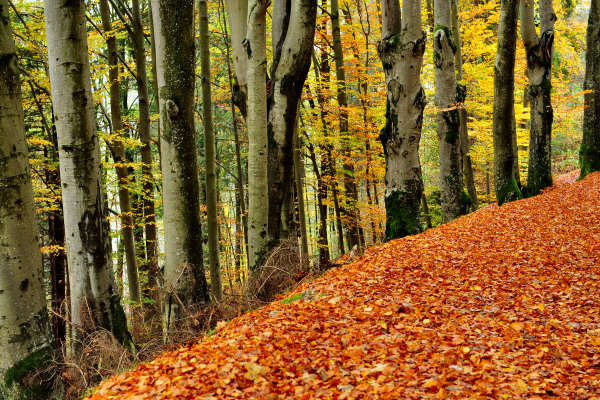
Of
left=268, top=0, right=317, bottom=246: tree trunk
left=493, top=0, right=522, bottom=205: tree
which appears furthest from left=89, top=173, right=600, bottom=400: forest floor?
left=493, top=0, right=522, bottom=205: tree

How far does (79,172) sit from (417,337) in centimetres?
344

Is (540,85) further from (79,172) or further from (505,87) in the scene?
(79,172)

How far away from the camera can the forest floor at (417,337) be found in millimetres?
2582

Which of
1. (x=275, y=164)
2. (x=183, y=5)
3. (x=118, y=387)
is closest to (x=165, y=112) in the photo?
(x=183, y=5)

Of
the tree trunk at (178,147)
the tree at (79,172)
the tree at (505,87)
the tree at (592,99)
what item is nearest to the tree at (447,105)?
the tree at (505,87)

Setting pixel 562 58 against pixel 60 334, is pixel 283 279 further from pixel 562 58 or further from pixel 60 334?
pixel 562 58

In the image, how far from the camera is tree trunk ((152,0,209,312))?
4426 millimetres

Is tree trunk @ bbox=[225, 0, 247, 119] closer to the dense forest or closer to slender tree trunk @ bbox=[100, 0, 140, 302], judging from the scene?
the dense forest

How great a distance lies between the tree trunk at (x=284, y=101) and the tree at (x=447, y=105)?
349 centimetres

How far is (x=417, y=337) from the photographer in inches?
130

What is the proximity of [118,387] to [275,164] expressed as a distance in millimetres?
4379

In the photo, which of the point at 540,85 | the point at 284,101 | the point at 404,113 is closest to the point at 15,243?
the point at 284,101

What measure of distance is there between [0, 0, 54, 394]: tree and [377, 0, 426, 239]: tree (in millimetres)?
5206

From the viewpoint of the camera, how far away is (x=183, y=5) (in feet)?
14.5
